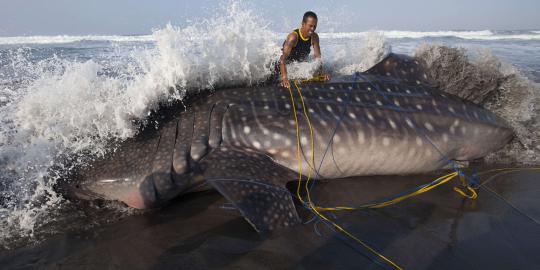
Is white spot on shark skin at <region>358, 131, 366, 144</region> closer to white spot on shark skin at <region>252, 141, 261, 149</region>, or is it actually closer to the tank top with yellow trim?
white spot on shark skin at <region>252, 141, 261, 149</region>

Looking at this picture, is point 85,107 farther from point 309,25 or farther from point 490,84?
point 490,84

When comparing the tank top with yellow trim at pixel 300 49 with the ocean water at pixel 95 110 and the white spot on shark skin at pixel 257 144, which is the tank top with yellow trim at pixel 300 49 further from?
the white spot on shark skin at pixel 257 144

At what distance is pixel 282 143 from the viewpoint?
12.6ft

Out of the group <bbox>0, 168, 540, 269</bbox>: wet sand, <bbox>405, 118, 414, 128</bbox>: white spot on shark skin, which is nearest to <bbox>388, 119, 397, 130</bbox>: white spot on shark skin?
<bbox>405, 118, 414, 128</bbox>: white spot on shark skin

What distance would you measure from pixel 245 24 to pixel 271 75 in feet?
3.51

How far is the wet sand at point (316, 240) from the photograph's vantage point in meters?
2.67

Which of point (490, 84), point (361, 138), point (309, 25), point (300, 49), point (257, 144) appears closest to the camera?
point (257, 144)

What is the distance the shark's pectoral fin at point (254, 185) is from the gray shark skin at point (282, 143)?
0.01 m

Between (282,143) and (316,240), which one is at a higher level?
(282,143)

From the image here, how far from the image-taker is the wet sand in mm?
2672

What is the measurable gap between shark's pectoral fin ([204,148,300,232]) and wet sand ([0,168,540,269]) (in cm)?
15

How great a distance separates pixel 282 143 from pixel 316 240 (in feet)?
4.08

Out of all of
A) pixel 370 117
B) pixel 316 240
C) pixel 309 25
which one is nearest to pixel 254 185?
pixel 316 240

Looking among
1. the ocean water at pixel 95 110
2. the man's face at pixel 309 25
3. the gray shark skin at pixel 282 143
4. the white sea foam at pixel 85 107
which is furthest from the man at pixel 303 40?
the gray shark skin at pixel 282 143
